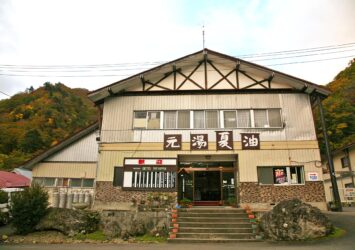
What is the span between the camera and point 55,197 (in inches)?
592

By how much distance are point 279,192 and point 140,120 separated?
8338 millimetres

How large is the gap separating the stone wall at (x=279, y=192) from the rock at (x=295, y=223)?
2949 millimetres

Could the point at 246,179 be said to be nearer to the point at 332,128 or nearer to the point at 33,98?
the point at 332,128

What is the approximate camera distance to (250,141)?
47.0 ft

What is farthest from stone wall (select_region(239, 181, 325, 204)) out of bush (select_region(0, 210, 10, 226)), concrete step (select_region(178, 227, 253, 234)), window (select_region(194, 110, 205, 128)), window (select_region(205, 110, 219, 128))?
bush (select_region(0, 210, 10, 226))

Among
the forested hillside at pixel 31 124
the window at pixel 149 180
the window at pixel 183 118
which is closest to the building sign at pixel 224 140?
the window at pixel 183 118

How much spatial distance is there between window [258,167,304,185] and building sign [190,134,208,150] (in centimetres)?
313

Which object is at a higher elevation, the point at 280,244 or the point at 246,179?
the point at 246,179

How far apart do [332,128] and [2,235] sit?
3489 cm

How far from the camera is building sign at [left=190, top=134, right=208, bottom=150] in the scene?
14.4 m

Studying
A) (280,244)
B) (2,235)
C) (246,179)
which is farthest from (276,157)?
(2,235)

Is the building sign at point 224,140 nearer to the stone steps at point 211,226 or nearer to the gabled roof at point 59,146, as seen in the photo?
the stone steps at point 211,226

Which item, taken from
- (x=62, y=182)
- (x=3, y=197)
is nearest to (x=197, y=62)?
(x=62, y=182)

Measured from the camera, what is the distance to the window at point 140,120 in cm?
1509
